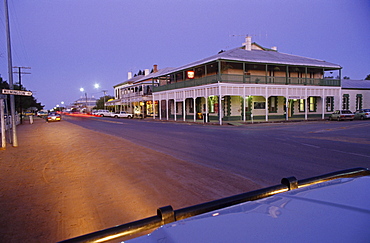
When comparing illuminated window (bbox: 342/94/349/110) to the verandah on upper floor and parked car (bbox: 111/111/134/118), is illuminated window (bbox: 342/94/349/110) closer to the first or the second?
the verandah on upper floor

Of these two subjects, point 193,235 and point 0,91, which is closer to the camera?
point 193,235

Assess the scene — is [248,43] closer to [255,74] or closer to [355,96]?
[255,74]

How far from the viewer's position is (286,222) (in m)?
1.79

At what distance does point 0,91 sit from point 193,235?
15280mm

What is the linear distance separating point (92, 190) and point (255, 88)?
27538 millimetres

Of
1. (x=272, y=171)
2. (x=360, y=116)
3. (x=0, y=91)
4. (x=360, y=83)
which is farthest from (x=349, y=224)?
(x=360, y=83)

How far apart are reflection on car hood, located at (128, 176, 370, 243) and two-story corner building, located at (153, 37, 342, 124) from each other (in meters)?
26.8

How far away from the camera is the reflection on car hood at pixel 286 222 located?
1.60m

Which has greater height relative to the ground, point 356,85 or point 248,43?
point 248,43

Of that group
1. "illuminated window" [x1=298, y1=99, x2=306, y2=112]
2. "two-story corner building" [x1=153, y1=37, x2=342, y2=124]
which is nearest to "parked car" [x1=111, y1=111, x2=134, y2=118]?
"two-story corner building" [x1=153, y1=37, x2=342, y2=124]

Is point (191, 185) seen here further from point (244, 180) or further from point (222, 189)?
point (244, 180)

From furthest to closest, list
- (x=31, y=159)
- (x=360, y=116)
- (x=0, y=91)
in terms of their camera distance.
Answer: (x=360, y=116) → (x=0, y=91) → (x=31, y=159)

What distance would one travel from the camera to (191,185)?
6473mm

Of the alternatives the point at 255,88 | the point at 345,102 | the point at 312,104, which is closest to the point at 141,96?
the point at 255,88
